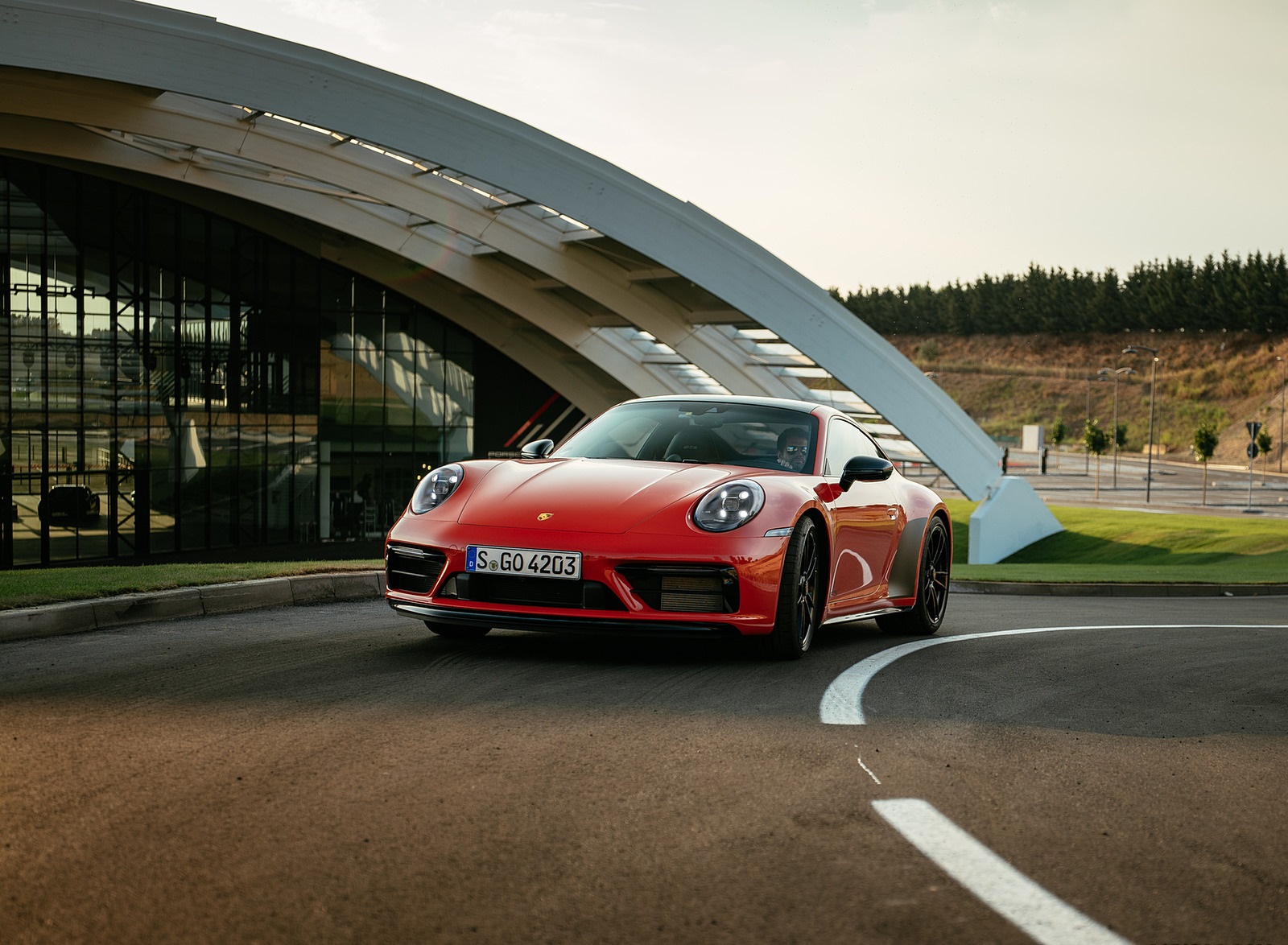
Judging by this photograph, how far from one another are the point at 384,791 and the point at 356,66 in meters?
21.5

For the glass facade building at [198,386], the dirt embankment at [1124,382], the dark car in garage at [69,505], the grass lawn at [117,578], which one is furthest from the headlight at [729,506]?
the dirt embankment at [1124,382]

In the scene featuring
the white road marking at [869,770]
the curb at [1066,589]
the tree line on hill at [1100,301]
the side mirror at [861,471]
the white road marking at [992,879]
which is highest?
the tree line on hill at [1100,301]

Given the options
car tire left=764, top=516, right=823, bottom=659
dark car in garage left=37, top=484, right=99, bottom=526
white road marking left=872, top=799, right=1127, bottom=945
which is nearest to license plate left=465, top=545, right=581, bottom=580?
car tire left=764, top=516, right=823, bottom=659

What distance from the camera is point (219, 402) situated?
3319 cm

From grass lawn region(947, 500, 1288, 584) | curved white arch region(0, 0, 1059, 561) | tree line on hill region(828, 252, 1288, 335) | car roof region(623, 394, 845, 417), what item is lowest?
grass lawn region(947, 500, 1288, 584)

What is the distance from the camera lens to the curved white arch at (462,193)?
21.8 meters

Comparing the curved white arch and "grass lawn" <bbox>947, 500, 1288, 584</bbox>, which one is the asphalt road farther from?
the curved white arch

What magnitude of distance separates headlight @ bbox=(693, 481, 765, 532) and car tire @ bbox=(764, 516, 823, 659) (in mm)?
273

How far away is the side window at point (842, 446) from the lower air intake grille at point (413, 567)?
2299 millimetres

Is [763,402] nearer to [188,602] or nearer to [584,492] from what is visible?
[584,492]

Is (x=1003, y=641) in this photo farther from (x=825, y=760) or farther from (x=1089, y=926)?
(x=1089, y=926)

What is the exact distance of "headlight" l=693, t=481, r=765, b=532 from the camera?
6.25m

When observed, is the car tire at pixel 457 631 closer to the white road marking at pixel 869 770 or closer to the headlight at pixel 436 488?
the headlight at pixel 436 488

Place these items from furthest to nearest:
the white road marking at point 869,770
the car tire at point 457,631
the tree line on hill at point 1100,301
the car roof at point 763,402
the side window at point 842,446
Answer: the tree line on hill at point 1100,301
the car roof at point 763,402
the side window at point 842,446
the car tire at point 457,631
the white road marking at point 869,770
